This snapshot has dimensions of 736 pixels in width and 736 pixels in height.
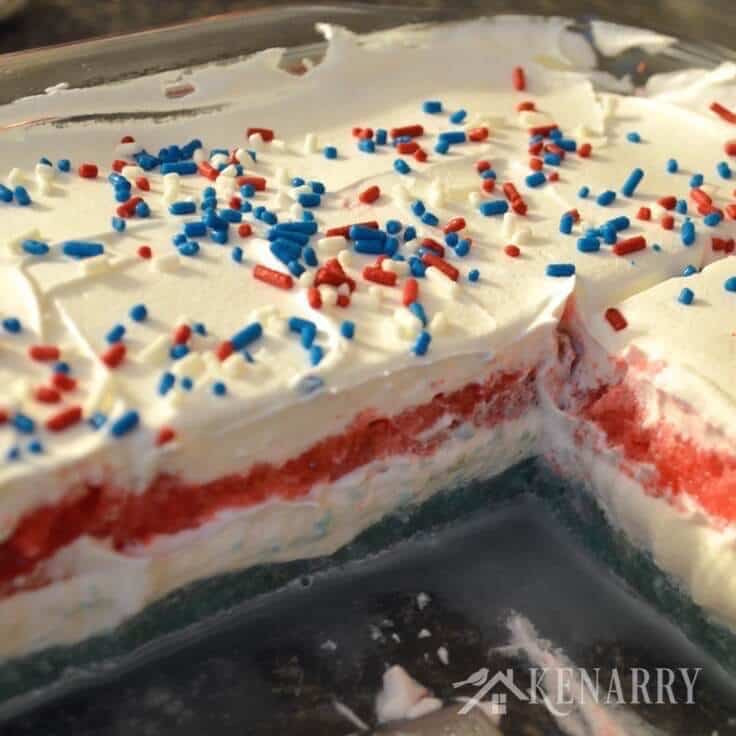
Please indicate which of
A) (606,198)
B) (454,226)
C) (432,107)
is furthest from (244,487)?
(432,107)

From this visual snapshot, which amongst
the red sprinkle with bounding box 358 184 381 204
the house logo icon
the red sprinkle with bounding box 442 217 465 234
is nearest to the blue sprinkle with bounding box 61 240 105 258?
the red sprinkle with bounding box 358 184 381 204

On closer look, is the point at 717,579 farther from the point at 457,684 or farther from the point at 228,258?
the point at 228,258

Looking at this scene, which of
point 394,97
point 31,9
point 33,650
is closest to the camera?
point 33,650

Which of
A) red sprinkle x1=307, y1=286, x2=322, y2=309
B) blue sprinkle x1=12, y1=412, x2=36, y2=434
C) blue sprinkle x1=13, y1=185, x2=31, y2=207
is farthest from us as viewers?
blue sprinkle x1=13, y1=185, x2=31, y2=207

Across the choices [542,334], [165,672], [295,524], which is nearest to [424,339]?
[542,334]

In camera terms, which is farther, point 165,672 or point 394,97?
point 394,97

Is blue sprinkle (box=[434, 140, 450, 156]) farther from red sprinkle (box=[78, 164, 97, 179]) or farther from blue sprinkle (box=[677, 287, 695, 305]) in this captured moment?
red sprinkle (box=[78, 164, 97, 179])

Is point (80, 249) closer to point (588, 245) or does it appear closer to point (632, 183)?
point (588, 245)
